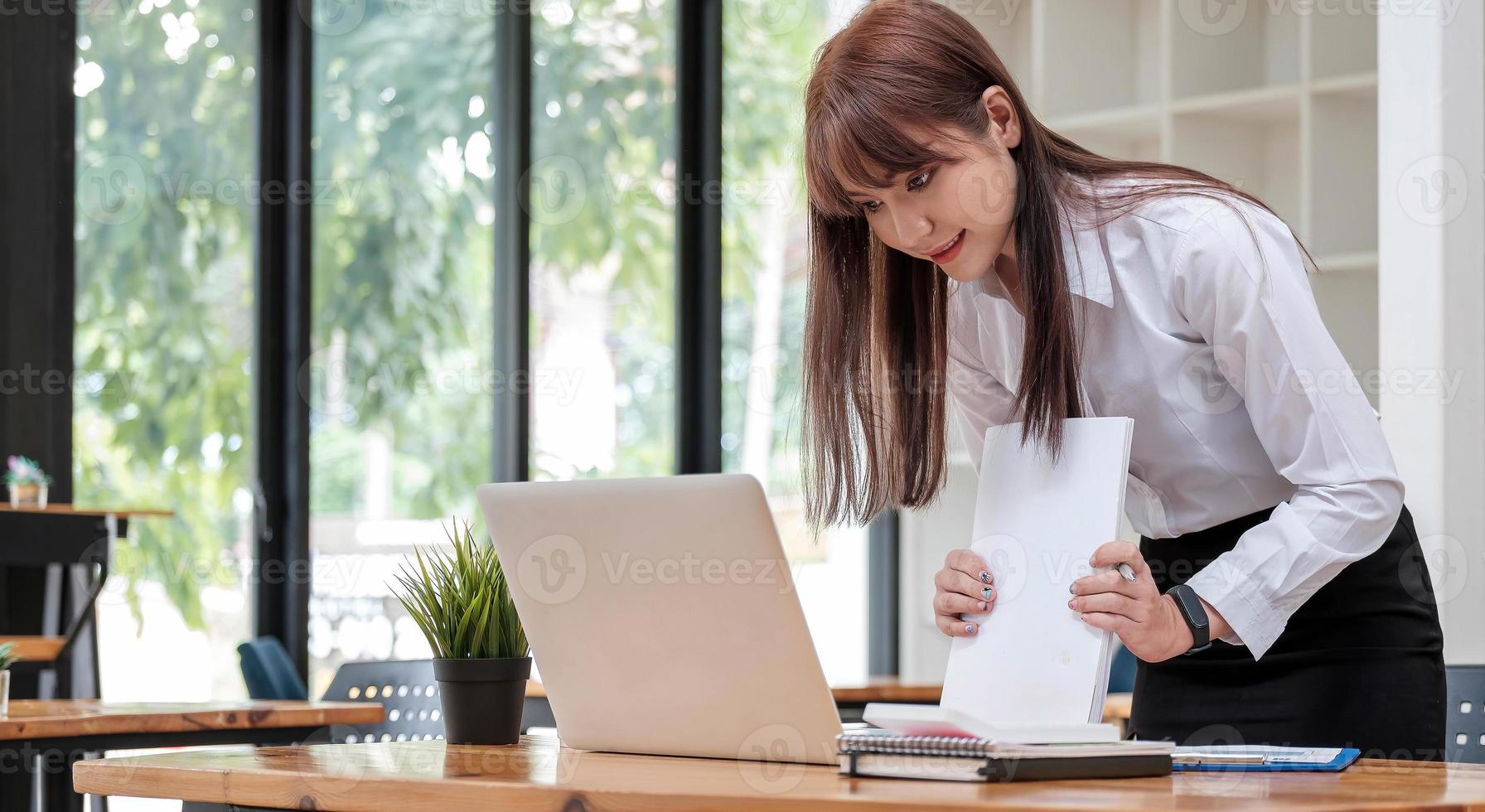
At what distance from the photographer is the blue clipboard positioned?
123 cm

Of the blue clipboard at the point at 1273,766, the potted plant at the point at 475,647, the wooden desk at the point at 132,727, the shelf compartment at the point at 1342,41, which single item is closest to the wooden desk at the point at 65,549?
the wooden desk at the point at 132,727

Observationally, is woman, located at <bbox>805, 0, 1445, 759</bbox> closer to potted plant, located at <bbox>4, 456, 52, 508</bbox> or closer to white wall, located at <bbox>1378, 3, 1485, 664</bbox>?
white wall, located at <bbox>1378, 3, 1485, 664</bbox>

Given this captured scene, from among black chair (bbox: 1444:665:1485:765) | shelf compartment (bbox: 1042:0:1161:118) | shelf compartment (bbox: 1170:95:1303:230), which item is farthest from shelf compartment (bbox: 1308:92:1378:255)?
black chair (bbox: 1444:665:1485:765)

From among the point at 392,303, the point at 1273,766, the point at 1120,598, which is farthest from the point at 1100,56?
the point at 1273,766

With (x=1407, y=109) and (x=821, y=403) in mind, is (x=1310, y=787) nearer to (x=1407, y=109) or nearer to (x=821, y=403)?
(x=821, y=403)

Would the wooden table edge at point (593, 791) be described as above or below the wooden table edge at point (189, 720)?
above

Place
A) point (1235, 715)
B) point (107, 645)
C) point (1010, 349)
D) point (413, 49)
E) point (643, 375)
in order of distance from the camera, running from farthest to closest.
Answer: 1. point (643, 375)
2. point (413, 49)
3. point (107, 645)
4. point (1010, 349)
5. point (1235, 715)

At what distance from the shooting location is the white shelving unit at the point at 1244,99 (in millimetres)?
3602

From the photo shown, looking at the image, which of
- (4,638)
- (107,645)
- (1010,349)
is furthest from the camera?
(107,645)

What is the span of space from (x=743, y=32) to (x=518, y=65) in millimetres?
865

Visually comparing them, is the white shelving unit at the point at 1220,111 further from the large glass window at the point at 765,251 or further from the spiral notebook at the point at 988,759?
the spiral notebook at the point at 988,759

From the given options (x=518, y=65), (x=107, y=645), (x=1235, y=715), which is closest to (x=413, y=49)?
(x=518, y=65)

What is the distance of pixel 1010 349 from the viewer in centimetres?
170

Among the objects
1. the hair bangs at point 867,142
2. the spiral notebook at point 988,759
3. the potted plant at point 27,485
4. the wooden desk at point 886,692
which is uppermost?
the hair bangs at point 867,142
